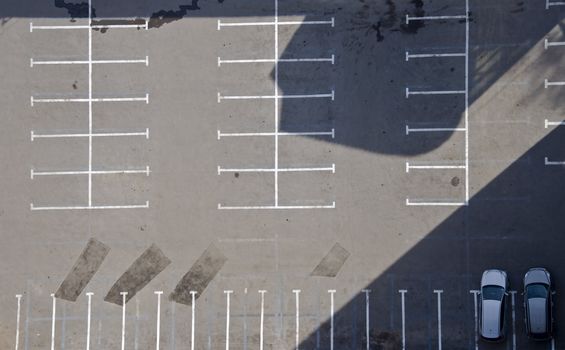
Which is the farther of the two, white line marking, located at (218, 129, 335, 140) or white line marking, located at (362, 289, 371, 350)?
white line marking, located at (218, 129, 335, 140)

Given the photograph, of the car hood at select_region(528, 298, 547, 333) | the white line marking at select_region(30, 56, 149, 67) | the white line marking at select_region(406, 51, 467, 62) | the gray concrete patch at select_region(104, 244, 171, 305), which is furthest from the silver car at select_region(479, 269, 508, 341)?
the white line marking at select_region(30, 56, 149, 67)

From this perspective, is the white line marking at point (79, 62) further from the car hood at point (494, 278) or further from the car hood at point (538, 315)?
the car hood at point (538, 315)

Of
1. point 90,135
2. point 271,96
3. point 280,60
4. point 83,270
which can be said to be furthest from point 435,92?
point 83,270

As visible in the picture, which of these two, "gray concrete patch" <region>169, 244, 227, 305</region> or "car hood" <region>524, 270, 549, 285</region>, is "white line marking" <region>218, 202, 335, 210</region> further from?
"car hood" <region>524, 270, 549, 285</region>

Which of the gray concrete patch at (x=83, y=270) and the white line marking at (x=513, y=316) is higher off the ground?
the gray concrete patch at (x=83, y=270)

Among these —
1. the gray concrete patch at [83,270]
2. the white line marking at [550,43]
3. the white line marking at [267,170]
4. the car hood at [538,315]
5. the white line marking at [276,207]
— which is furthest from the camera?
the gray concrete patch at [83,270]

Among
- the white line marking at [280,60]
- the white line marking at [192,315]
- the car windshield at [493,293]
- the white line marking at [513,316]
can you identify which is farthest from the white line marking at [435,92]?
the white line marking at [192,315]

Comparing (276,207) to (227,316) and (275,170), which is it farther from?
(227,316)
